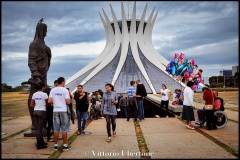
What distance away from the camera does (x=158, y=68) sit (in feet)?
132

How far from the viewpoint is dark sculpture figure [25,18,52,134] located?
26.9ft

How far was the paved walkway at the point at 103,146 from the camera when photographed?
245 inches

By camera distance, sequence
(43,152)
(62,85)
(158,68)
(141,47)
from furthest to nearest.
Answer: (141,47)
(158,68)
(62,85)
(43,152)

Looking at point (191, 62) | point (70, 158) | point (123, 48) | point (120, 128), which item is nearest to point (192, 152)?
point (70, 158)

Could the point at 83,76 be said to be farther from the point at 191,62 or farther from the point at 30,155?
the point at 30,155

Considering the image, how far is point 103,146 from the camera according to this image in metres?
7.04

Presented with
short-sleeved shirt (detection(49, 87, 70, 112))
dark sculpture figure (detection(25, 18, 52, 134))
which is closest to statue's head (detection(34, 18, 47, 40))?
dark sculpture figure (detection(25, 18, 52, 134))

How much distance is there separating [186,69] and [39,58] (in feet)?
34.9

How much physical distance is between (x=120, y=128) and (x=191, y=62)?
29.7 ft

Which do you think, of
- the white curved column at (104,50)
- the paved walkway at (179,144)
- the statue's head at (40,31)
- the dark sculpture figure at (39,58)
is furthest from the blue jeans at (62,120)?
the white curved column at (104,50)

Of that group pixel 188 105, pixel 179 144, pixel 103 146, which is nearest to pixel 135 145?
pixel 103 146

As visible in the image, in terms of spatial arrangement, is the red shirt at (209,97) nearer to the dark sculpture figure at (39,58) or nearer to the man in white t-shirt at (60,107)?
the man in white t-shirt at (60,107)

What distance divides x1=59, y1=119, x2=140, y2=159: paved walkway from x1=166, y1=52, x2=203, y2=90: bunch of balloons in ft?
27.5

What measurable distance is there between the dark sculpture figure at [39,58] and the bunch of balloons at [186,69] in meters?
9.27
